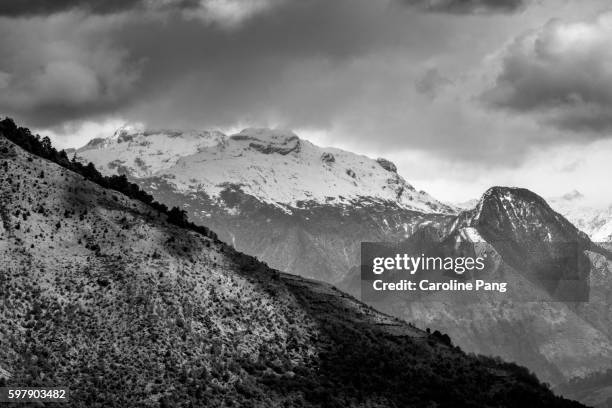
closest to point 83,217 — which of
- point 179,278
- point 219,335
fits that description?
point 179,278

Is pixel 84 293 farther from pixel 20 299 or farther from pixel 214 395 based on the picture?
pixel 214 395

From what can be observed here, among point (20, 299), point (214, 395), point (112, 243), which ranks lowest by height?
point (214, 395)

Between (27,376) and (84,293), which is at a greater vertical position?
(84,293)

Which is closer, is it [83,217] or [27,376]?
[27,376]

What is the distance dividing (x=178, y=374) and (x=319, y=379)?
35552 millimetres

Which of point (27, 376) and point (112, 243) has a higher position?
point (112, 243)

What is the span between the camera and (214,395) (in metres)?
176

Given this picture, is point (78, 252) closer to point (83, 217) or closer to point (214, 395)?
point (83, 217)

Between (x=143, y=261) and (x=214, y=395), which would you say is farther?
(x=143, y=261)

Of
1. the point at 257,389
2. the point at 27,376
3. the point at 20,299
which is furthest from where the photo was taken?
the point at 257,389

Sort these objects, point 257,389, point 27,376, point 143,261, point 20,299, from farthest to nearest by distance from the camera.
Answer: point 143,261
point 257,389
point 20,299
point 27,376

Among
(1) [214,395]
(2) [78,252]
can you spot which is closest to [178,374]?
(1) [214,395]

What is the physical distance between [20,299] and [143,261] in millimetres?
32610

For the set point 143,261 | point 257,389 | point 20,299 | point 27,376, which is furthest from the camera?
point 143,261
